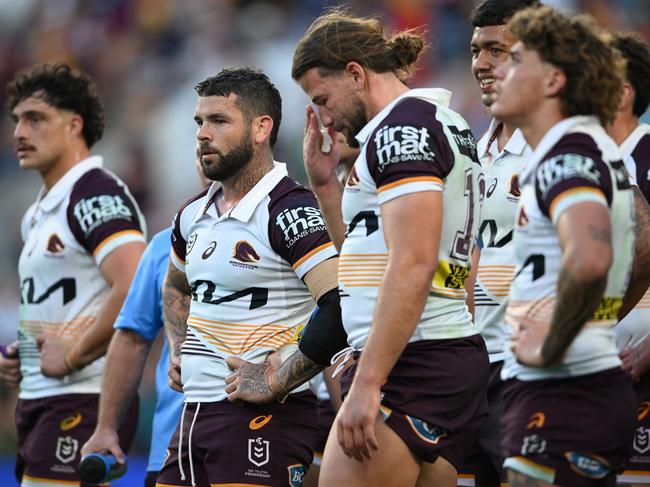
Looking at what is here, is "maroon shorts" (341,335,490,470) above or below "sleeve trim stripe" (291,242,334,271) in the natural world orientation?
below

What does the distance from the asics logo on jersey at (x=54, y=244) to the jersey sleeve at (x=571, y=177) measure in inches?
146

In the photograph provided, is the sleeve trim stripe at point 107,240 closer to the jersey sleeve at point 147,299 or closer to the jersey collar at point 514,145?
the jersey sleeve at point 147,299

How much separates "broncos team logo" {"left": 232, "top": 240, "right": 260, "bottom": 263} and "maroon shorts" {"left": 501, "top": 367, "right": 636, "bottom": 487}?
5.32ft

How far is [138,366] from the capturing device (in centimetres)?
644

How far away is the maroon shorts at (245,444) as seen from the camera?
5160 millimetres

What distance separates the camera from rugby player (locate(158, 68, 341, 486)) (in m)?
5.19

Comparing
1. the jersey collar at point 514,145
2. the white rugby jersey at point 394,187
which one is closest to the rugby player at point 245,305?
the white rugby jersey at point 394,187

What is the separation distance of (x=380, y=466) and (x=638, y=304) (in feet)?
6.67

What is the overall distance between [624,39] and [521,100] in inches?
93.4

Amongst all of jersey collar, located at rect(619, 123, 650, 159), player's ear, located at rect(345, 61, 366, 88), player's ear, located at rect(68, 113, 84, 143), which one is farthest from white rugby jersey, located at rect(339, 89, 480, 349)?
player's ear, located at rect(68, 113, 84, 143)

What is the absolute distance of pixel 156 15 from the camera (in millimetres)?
Result: 15148

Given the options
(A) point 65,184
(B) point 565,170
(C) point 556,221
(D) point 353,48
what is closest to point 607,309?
(C) point 556,221

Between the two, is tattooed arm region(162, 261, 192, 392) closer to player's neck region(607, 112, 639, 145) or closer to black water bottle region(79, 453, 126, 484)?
black water bottle region(79, 453, 126, 484)

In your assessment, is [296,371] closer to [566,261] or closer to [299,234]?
[299,234]
